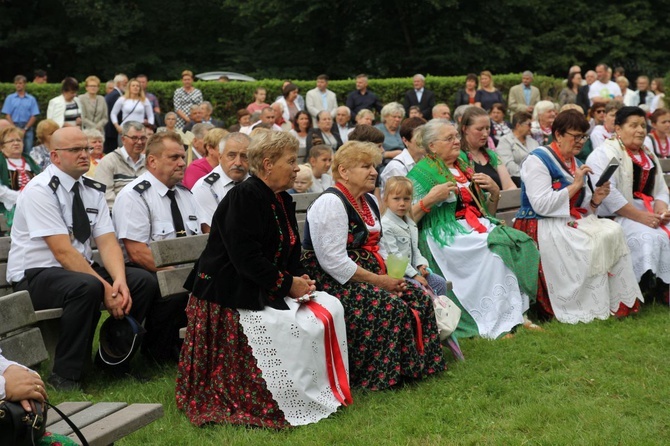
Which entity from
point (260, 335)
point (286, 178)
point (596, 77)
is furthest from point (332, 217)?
point (596, 77)

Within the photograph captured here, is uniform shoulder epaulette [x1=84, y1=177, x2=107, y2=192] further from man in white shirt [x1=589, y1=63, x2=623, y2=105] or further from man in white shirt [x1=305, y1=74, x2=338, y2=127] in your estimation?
man in white shirt [x1=589, y1=63, x2=623, y2=105]

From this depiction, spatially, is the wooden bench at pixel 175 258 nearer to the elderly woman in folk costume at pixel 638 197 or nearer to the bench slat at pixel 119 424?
the bench slat at pixel 119 424

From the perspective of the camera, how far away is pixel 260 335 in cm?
513

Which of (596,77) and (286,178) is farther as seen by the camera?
(596,77)

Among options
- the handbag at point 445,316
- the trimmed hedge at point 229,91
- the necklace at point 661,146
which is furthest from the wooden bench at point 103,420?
the trimmed hedge at point 229,91

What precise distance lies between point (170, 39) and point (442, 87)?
43.0 ft

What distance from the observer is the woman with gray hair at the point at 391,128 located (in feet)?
37.3

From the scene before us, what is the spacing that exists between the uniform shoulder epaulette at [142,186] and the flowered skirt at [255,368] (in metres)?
1.37

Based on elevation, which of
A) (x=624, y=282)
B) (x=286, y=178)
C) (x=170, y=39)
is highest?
(x=286, y=178)

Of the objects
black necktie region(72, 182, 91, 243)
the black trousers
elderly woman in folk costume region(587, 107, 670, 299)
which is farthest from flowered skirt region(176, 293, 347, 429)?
elderly woman in folk costume region(587, 107, 670, 299)

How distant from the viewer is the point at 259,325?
16.8 ft

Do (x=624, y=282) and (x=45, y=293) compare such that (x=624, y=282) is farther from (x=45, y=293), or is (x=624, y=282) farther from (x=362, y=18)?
(x=362, y=18)

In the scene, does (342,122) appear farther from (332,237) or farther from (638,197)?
(332,237)

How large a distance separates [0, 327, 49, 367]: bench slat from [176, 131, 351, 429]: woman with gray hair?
0.84m
